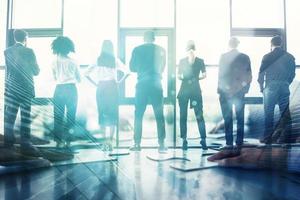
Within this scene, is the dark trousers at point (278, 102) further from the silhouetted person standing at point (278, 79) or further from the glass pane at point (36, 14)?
the glass pane at point (36, 14)

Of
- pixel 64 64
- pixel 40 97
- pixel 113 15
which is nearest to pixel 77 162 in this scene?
pixel 64 64

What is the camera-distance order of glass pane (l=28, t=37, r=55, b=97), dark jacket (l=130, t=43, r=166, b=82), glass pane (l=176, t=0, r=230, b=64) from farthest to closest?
glass pane (l=176, t=0, r=230, b=64)
dark jacket (l=130, t=43, r=166, b=82)
glass pane (l=28, t=37, r=55, b=97)

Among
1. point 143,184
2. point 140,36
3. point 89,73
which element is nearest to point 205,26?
point 140,36

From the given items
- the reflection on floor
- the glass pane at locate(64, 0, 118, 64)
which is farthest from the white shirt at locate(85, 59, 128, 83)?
the reflection on floor

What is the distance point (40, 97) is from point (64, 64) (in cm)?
87

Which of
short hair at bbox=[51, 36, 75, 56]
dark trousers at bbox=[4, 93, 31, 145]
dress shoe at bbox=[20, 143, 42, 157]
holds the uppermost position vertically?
short hair at bbox=[51, 36, 75, 56]

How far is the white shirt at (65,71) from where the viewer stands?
267 cm

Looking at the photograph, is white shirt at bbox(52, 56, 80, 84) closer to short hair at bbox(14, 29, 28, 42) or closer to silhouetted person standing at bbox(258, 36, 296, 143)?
short hair at bbox(14, 29, 28, 42)

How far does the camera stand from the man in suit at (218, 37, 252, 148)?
2.75 metres

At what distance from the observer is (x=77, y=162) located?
7.55 feet

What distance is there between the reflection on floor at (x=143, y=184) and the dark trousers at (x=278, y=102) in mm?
1136

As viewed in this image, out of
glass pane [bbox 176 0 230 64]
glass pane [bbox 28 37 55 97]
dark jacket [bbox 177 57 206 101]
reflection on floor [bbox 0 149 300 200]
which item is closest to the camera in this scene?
reflection on floor [bbox 0 149 300 200]

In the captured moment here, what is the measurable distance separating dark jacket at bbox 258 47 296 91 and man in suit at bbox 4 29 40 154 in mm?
2069

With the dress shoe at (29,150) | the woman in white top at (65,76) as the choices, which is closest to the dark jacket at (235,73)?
the woman in white top at (65,76)
